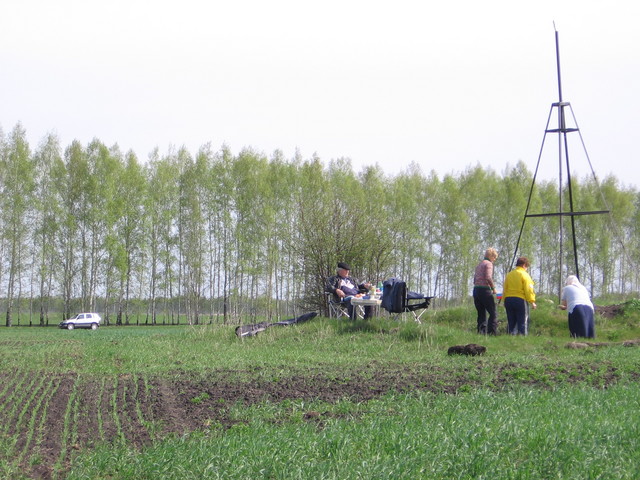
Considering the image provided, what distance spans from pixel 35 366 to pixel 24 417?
4966 millimetres

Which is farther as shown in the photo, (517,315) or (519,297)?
(517,315)

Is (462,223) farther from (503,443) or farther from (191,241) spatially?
(503,443)

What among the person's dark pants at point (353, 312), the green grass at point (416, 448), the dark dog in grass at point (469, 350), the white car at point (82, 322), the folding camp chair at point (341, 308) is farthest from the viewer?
the white car at point (82, 322)

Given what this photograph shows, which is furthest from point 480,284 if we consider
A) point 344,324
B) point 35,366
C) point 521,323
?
point 35,366

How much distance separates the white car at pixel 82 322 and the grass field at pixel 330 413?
34842 millimetres

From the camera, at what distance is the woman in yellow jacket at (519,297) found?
14539 mm

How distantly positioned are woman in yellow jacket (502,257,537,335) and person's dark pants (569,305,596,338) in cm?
81

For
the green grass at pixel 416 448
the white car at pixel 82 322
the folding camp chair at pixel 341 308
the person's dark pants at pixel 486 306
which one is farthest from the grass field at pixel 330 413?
the white car at pixel 82 322

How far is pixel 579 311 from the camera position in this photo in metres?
14.5

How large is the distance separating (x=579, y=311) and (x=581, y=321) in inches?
8.3

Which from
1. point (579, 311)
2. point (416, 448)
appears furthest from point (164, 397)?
point (579, 311)

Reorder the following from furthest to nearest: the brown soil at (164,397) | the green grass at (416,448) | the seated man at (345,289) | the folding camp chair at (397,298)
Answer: the seated man at (345,289)
the folding camp chair at (397,298)
the brown soil at (164,397)
the green grass at (416,448)

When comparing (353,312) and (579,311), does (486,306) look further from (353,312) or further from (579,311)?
(353,312)

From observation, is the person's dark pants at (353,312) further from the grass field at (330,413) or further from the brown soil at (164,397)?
the brown soil at (164,397)
